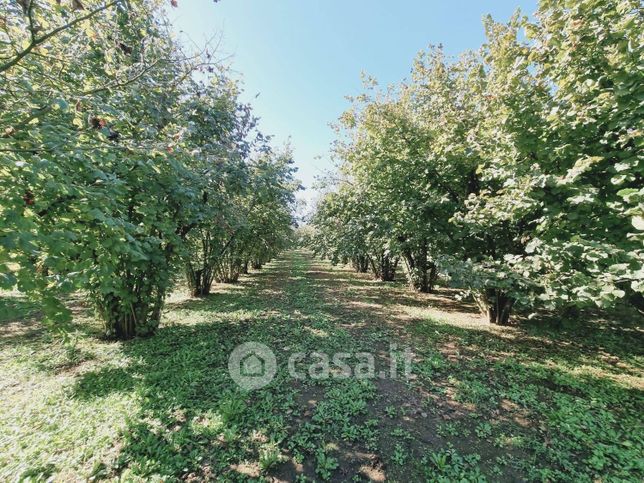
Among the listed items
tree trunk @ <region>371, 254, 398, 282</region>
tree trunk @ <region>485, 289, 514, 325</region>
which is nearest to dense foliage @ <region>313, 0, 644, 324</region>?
tree trunk @ <region>485, 289, 514, 325</region>

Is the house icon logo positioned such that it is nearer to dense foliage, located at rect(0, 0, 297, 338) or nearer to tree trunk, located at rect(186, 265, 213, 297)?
dense foliage, located at rect(0, 0, 297, 338)

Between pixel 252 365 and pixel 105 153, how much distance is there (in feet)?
12.0

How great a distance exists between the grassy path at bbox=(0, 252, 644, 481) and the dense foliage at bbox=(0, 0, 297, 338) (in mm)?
665

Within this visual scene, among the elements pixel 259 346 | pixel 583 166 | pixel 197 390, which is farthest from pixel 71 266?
pixel 583 166

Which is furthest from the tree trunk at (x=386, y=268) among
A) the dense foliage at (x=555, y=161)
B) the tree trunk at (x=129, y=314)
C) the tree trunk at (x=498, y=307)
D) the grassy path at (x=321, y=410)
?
the tree trunk at (x=129, y=314)

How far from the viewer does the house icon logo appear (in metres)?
3.99

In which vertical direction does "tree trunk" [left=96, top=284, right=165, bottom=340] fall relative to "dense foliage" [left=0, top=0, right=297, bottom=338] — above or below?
below

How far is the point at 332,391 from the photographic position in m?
3.78

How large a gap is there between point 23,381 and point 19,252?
2.66m

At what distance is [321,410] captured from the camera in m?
3.37

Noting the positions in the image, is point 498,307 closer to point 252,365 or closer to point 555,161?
point 555,161

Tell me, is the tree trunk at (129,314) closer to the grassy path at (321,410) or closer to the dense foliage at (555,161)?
the grassy path at (321,410)

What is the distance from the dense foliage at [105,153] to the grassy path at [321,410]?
2.18 feet

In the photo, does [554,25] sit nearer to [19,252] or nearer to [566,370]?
[566,370]
